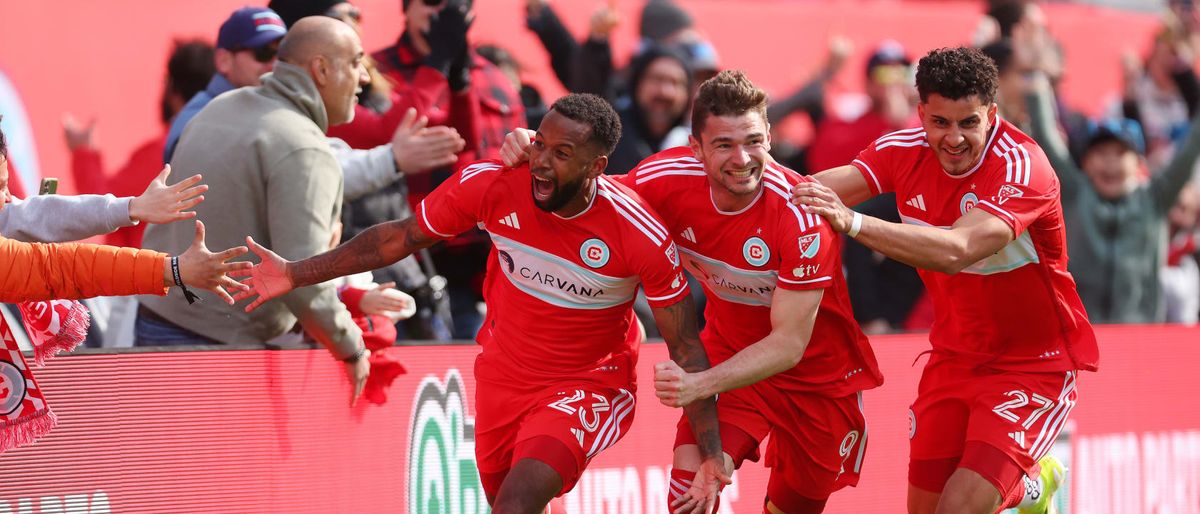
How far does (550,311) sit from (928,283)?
1950mm

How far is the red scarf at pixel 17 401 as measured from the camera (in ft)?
16.6

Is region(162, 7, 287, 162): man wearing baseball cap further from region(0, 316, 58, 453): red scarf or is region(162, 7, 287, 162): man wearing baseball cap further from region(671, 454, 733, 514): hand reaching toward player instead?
region(671, 454, 733, 514): hand reaching toward player

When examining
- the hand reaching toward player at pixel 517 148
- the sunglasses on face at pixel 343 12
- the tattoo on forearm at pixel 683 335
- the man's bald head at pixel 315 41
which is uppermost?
the sunglasses on face at pixel 343 12

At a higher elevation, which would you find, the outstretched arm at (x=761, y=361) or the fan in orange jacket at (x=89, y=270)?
the fan in orange jacket at (x=89, y=270)

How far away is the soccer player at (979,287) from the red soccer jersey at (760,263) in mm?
345

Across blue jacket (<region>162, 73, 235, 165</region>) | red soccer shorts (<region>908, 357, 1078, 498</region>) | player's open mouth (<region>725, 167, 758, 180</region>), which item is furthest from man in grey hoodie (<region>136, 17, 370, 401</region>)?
red soccer shorts (<region>908, 357, 1078, 498</region>)

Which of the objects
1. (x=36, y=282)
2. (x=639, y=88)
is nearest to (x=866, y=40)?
(x=639, y=88)

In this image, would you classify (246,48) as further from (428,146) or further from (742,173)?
(742,173)

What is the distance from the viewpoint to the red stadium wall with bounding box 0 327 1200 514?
557 cm

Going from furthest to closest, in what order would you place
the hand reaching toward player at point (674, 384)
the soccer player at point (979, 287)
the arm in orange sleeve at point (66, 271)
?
the soccer player at point (979, 287) → the hand reaching toward player at point (674, 384) → the arm in orange sleeve at point (66, 271)

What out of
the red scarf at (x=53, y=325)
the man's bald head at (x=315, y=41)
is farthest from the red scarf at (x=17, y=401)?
the man's bald head at (x=315, y=41)

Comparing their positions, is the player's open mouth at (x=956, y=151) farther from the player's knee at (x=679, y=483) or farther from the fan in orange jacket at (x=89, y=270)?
the fan in orange jacket at (x=89, y=270)

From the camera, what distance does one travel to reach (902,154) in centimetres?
631

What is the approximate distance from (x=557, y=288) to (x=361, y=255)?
779mm
